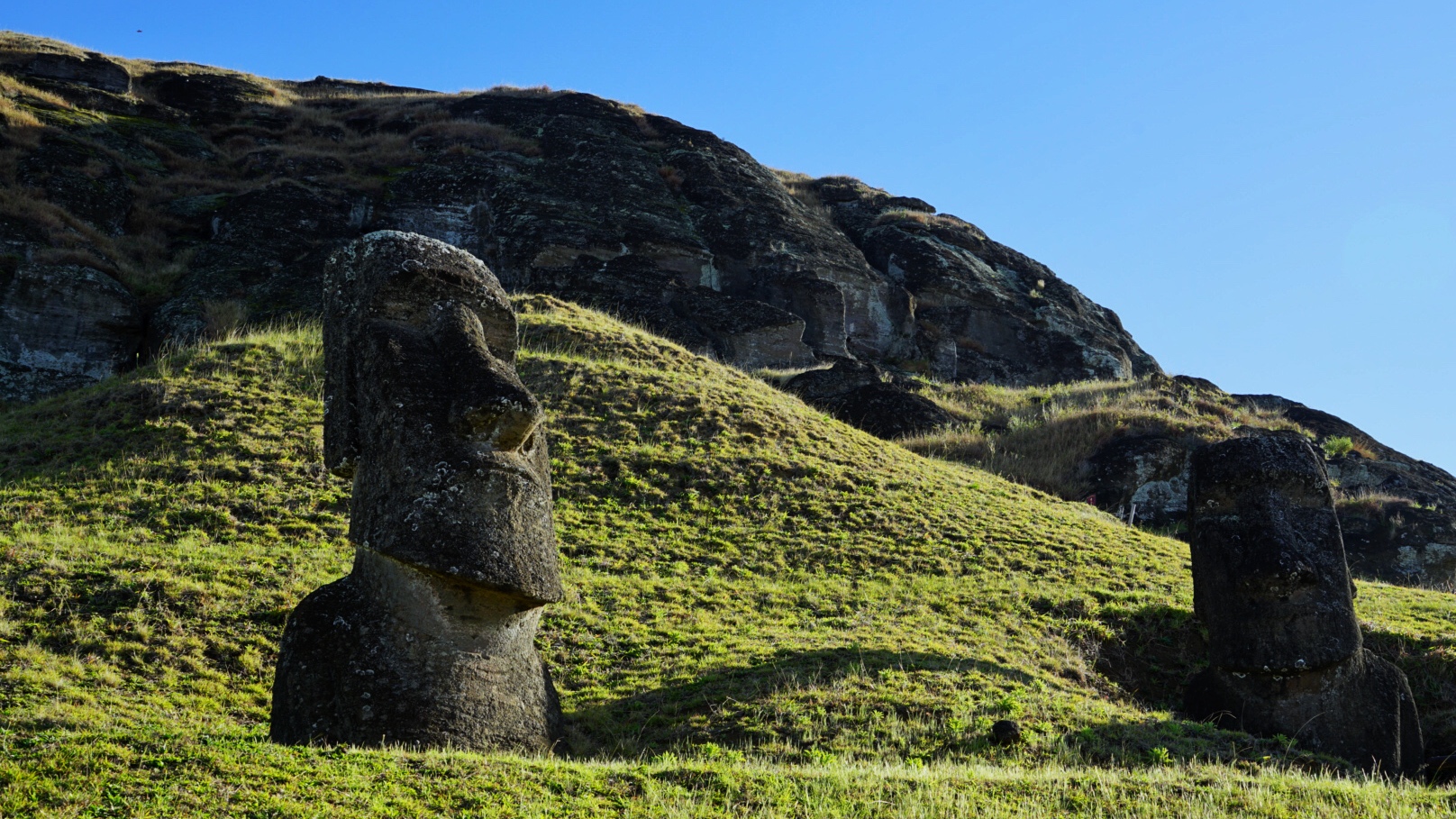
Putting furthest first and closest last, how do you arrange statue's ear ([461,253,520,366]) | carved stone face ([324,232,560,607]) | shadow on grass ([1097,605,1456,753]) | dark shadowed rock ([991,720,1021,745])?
shadow on grass ([1097,605,1456,753]), dark shadowed rock ([991,720,1021,745]), statue's ear ([461,253,520,366]), carved stone face ([324,232,560,607])

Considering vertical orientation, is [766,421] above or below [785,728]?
above

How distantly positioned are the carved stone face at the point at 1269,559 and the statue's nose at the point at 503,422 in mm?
7821

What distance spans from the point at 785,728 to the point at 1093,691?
4.28 m

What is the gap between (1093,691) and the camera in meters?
12.8

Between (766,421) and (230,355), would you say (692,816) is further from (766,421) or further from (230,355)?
(230,355)

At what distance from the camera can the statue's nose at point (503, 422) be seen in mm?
8414

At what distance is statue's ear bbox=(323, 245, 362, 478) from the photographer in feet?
29.5

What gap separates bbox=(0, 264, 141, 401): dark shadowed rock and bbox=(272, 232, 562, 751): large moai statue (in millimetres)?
21487

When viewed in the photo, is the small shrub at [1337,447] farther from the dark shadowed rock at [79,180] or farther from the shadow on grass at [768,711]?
the dark shadowed rock at [79,180]

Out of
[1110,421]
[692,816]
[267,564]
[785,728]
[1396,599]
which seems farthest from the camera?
[1110,421]

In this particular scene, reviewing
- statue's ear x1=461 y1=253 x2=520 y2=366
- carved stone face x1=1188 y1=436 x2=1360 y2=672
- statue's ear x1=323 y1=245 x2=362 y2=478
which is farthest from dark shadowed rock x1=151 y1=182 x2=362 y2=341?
carved stone face x1=1188 y1=436 x2=1360 y2=672

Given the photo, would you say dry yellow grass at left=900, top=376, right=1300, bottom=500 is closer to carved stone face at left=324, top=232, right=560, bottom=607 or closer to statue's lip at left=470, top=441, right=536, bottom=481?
Answer: carved stone face at left=324, top=232, right=560, bottom=607

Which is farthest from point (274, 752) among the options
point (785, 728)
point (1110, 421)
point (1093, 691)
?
point (1110, 421)

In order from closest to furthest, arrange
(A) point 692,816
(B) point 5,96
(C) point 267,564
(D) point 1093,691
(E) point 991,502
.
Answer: (A) point 692,816, (D) point 1093,691, (C) point 267,564, (E) point 991,502, (B) point 5,96
